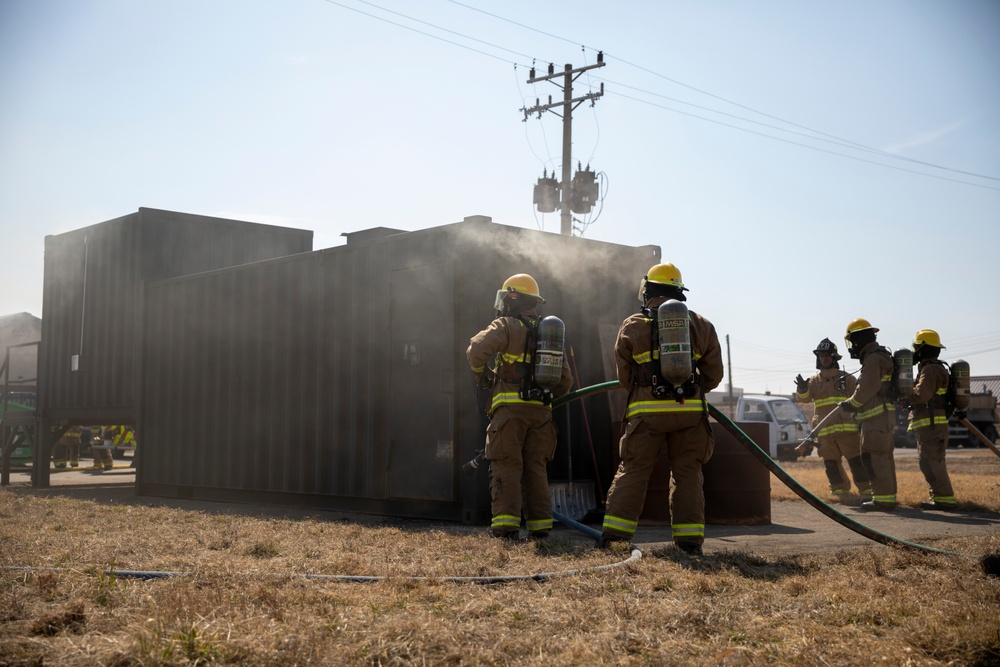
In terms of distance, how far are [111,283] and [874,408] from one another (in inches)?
470

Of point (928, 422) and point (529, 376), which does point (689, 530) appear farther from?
point (928, 422)

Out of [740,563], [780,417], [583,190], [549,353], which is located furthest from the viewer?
[583,190]

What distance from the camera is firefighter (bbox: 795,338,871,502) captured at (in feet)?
38.5

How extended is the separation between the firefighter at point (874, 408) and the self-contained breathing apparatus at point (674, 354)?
518 cm

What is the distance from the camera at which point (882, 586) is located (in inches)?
196

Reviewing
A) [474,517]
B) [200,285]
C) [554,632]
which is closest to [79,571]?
[554,632]

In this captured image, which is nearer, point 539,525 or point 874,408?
point 539,525

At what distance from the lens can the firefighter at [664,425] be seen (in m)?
6.49

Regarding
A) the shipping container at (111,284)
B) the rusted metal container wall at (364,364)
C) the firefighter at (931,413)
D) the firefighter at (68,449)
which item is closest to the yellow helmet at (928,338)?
the firefighter at (931,413)

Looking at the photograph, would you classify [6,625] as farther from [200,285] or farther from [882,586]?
[200,285]

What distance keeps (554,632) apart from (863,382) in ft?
25.8

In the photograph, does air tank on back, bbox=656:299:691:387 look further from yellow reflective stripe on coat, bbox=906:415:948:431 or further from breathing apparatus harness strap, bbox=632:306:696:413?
yellow reflective stripe on coat, bbox=906:415:948:431

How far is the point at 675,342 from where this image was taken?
6.34 m

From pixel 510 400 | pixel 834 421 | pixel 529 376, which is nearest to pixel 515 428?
pixel 510 400
